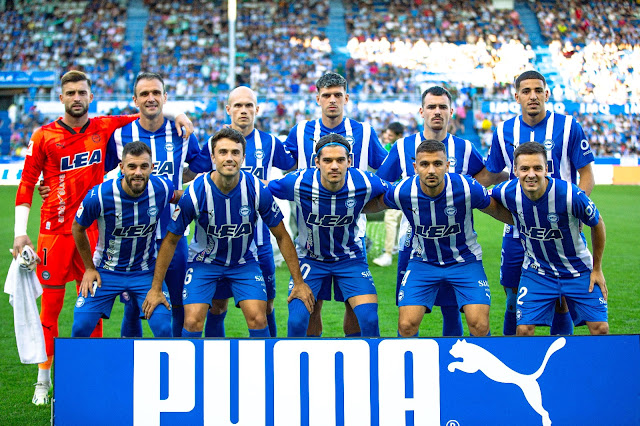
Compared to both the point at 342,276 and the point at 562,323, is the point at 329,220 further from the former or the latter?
the point at 562,323

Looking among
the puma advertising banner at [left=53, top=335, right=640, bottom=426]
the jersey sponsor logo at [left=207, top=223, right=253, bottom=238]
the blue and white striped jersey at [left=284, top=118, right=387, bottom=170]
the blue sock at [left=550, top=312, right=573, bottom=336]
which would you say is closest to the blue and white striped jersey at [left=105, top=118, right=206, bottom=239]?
the jersey sponsor logo at [left=207, top=223, right=253, bottom=238]

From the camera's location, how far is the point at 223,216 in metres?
4.40

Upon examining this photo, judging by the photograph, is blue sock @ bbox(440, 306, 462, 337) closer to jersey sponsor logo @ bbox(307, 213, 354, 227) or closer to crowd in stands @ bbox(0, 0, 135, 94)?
jersey sponsor logo @ bbox(307, 213, 354, 227)

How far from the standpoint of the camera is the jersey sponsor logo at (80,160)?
472cm

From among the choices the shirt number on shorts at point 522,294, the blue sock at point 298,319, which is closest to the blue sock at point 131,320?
the blue sock at point 298,319

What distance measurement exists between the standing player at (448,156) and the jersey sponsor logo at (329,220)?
50 cm

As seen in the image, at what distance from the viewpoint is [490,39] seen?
2948 cm

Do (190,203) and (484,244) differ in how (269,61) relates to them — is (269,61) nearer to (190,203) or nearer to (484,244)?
(484,244)

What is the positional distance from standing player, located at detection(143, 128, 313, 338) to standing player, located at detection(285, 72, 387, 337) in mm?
565

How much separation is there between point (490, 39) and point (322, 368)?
2832 centimetres

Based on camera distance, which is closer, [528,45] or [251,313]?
[251,313]

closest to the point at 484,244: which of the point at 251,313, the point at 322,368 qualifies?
the point at 251,313

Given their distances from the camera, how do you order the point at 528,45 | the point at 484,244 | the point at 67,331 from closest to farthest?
the point at 67,331
the point at 484,244
the point at 528,45

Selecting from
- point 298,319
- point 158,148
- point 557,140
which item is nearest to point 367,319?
point 298,319
